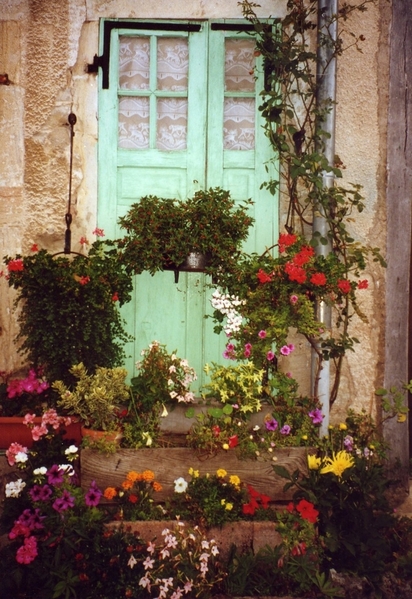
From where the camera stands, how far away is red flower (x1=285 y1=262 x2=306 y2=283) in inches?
140

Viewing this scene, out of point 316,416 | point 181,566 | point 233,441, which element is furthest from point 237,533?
point 316,416

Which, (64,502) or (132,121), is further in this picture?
(132,121)

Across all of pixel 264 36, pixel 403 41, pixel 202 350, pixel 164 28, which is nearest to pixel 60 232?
pixel 202 350

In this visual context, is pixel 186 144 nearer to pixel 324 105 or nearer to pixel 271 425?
pixel 324 105

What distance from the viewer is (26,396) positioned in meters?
3.85

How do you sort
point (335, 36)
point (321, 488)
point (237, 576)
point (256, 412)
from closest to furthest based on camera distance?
point (237, 576)
point (321, 488)
point (256, 412)
point (335, 36)

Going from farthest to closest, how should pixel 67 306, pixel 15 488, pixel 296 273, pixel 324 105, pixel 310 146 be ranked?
pixel 310 146
pixel 324 105
pixel 67 306
pixel 296 273
pixel 15 488

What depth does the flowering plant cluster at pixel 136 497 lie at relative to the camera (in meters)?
3.26

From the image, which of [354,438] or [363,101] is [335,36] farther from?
[354,438]

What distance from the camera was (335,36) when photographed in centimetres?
396

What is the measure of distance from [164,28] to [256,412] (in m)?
2.54

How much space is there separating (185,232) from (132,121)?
0.99 m

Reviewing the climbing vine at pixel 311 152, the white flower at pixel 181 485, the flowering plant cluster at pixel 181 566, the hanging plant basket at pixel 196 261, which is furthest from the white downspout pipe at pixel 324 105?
the flowering plant cluster at pixel 181 566

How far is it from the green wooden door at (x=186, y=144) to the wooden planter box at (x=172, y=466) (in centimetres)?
85
